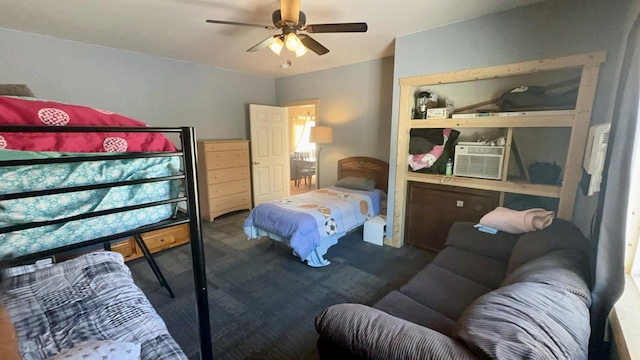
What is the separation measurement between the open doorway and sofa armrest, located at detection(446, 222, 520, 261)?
3.92 m

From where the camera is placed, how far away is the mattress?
3.18ft

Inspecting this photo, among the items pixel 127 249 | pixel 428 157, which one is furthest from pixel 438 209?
pixel 127 249

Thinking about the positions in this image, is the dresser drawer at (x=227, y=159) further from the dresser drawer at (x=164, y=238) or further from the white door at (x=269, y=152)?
the dresser drawer at (x=164, y=238)

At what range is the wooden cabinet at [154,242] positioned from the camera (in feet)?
9.31

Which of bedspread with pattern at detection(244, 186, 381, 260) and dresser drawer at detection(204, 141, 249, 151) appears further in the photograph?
dresser drawer at detection(204, 141, 249, 151)

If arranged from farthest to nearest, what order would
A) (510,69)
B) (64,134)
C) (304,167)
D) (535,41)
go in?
(304,167) → (510,69) → (535,41) → (64,134)

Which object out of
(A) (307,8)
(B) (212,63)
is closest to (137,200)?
(A) (307,8)

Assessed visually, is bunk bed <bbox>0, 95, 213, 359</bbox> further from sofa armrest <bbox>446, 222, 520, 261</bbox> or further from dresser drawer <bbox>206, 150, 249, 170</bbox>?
dresser drawer <bbox>206, 150, 249, 170</bbox>

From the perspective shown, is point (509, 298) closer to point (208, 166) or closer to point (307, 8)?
point (307, 8)

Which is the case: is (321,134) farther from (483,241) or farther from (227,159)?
(483,241)

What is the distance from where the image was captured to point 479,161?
8.55 feet

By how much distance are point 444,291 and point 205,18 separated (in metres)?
3.14

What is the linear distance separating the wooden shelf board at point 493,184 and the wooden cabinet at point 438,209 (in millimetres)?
72

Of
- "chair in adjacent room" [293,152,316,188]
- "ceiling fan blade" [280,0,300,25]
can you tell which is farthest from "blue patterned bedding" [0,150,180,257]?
"chair in adjacent room" [293,152,316,188]
